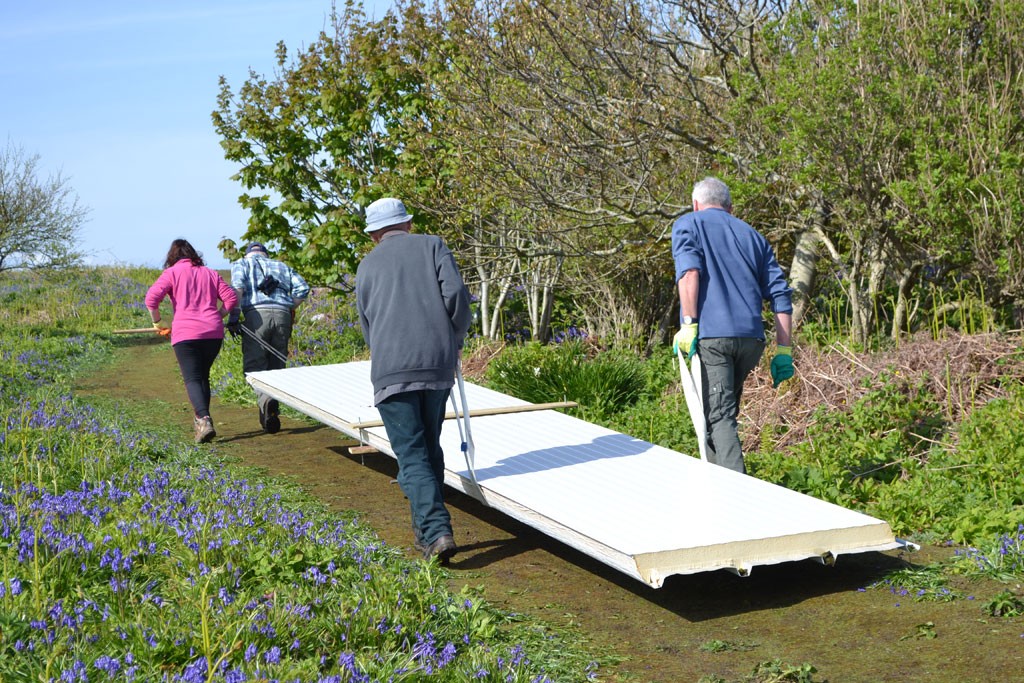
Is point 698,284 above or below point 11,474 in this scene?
above

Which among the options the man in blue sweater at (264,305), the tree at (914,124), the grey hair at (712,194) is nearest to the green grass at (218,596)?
the grey hair at (712,194)

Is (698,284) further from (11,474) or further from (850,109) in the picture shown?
(11,474)

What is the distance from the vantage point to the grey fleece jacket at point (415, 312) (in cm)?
607

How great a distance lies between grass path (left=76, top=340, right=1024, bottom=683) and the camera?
4484mm

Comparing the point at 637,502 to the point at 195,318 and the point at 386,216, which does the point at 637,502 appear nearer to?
the point at 386,216

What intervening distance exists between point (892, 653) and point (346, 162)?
1243 centimetres

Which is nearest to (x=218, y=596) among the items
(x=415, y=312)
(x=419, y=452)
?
(x=419, y=452)

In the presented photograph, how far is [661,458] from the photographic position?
696 centimetres

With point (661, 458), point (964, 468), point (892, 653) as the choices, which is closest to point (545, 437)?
point (661, 458)

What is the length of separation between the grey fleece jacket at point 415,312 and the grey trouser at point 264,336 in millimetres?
4733

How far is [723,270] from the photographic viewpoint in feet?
21.6

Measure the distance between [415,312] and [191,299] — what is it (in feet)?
15.1

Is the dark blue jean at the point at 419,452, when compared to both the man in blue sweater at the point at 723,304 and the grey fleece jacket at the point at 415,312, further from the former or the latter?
the man in blue sweater at the point at 723,304

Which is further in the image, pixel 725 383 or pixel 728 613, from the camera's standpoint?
pixel 725 383
